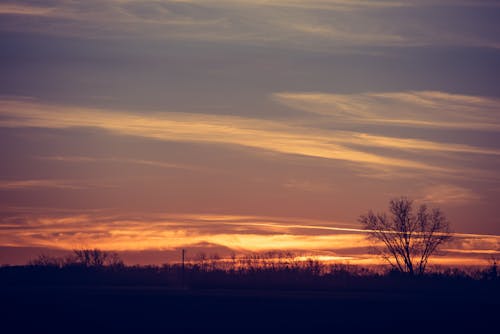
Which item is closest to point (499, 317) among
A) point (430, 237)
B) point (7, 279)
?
point (7, 279)

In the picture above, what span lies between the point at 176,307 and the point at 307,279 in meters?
19.8

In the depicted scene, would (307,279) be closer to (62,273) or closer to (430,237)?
(62,273)

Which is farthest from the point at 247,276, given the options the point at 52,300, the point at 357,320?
the point at 357,320

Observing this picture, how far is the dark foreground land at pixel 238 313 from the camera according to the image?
31953 mm

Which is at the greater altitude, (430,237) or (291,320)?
(430,237)

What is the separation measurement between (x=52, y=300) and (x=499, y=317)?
19.7 metres

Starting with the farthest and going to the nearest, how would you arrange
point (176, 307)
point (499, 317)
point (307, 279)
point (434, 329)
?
point (307, 279) → point (176, 307) → point (499, 317) → point (434, 329)

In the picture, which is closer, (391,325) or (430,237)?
(391,325)

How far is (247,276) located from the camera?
55750 mm

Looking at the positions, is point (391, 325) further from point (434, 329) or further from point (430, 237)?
point (430, 237)

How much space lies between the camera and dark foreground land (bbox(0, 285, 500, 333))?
31953 mm

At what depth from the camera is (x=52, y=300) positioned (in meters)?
39.0

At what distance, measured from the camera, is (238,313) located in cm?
3494

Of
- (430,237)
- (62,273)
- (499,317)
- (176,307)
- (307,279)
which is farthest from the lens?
(430,237)
